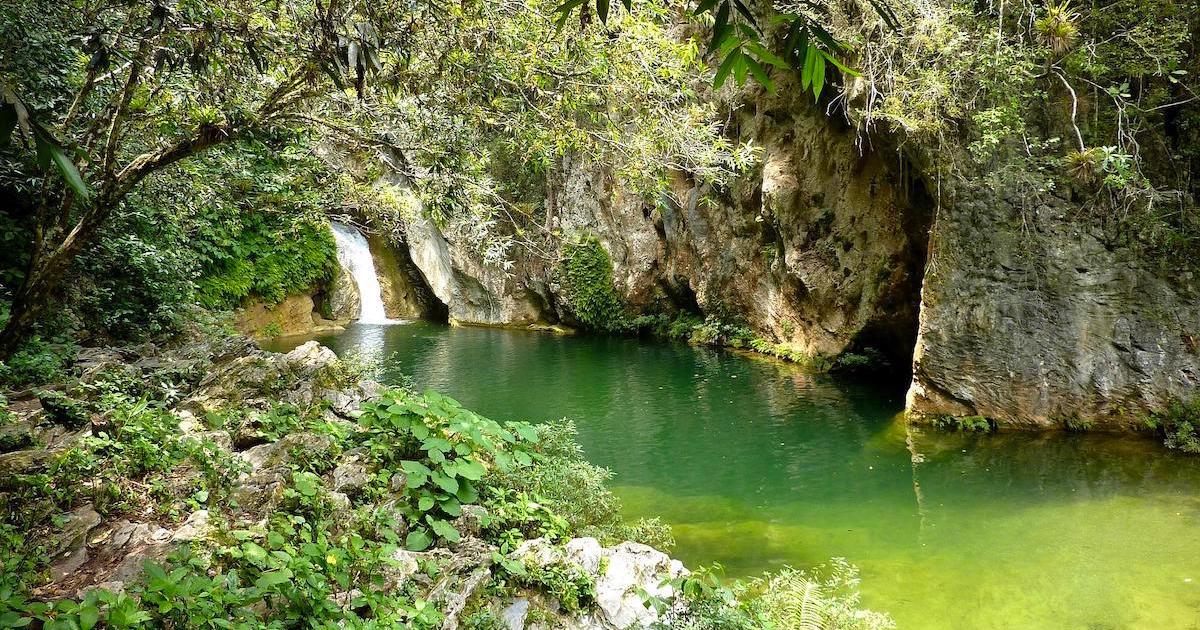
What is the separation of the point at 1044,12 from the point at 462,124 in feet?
25.1

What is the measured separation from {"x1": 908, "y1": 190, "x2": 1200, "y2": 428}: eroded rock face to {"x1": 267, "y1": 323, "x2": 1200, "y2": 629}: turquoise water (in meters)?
0.54

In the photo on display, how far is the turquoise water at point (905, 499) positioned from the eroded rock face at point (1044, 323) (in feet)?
1.78

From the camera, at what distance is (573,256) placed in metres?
22.5

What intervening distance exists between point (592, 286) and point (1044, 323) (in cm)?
1508

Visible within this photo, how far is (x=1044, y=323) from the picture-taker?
8.55 metres

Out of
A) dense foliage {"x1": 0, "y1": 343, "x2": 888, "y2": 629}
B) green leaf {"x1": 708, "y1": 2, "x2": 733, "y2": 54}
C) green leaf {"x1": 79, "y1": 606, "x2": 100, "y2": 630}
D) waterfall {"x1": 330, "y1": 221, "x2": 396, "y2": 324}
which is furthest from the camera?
waterfall {"x1": 330, "y1": 221, "x2": 396, "y2": 324}

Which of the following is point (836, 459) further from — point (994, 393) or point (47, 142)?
point (47, 142)

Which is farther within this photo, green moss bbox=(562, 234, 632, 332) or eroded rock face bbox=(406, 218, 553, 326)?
eroded rock face bbox=(406, 218, 553, 326)

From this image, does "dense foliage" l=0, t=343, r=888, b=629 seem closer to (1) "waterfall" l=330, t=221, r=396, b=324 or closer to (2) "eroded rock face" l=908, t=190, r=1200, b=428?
(2) "eroded rock face" l=908, t=190, r=1200, b=428

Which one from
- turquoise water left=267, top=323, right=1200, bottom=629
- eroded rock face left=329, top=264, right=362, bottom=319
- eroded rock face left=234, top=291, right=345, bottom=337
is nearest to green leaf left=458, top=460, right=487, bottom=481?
turquoise water left=267, top=323, right=1200, bottom=629

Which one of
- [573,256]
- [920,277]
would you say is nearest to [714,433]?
[920,277]

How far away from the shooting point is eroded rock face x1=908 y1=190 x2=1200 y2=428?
7.91 meters

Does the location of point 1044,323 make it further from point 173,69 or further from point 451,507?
point 173,69

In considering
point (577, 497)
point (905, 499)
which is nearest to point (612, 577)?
point (577, 497)
